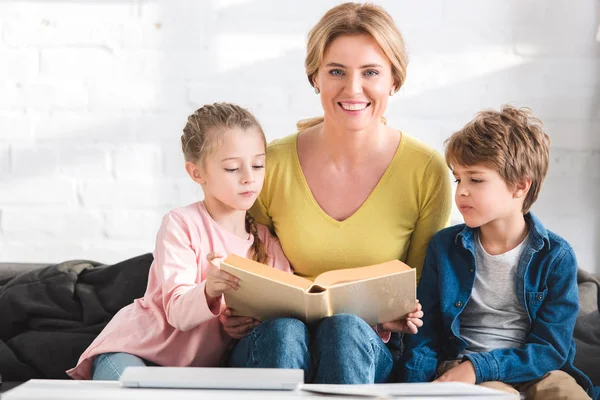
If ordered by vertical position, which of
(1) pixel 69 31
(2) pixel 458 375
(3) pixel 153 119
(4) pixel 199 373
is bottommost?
(2) pixel 458 375

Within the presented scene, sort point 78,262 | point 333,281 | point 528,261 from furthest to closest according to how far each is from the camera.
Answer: point 78,262 < point 528,261 < point 333,281

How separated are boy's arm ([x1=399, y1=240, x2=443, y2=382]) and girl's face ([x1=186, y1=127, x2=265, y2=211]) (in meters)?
0.43

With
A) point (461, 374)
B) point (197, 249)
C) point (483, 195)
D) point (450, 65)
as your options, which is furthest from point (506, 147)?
point (450, 65)

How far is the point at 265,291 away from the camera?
170 centimetres

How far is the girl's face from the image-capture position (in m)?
1.91

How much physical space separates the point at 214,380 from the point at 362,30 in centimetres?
101

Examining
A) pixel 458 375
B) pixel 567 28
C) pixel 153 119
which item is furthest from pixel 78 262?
pixel 567 28

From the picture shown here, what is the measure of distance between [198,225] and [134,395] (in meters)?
0.76

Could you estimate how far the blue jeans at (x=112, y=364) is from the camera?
181 centimetres

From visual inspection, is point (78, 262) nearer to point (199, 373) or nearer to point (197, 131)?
A: point (197, 131)

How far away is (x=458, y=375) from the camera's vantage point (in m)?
1.81

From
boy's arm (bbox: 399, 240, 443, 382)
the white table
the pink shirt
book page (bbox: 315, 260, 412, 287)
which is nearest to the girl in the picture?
the pink shirt

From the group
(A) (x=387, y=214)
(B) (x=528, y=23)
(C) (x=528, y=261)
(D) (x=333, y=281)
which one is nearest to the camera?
(D) (x=333, y=281)

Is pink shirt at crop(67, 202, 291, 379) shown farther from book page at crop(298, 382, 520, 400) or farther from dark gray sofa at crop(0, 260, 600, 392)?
book page at crop(298, 382, 520, 400)
